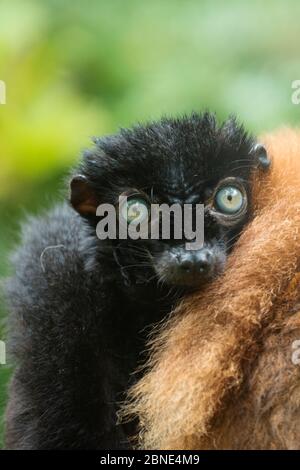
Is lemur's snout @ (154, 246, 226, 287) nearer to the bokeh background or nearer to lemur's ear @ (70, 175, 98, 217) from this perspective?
lemur's ear @ (70, 175, 98, 217)

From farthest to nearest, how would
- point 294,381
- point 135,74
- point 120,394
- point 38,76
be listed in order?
point 135,74 → point 38,76 → point 120,394 → point 294,381

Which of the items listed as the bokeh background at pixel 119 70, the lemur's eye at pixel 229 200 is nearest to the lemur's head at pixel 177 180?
the lemur's eye at pixel 229 200

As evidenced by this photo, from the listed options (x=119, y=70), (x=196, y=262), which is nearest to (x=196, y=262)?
(x=196, y=262)

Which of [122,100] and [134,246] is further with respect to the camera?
[122,100]

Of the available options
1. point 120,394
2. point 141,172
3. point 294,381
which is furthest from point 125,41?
point 294,381

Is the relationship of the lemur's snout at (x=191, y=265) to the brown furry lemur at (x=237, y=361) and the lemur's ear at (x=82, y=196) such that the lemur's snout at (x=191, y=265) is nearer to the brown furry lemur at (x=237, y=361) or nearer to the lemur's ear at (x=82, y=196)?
the brown furry lemur at (x=237, y=361)

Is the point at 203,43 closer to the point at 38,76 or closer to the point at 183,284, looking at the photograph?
the point at 38,76
